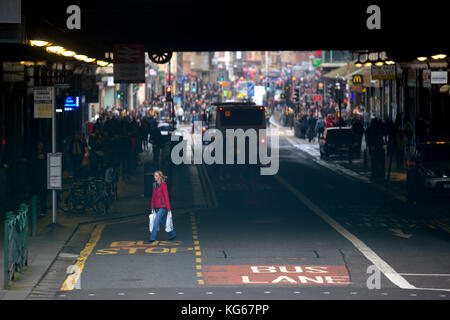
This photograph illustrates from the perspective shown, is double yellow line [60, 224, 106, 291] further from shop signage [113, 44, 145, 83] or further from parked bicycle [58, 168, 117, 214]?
shop signage [113, 44, 145, 83]

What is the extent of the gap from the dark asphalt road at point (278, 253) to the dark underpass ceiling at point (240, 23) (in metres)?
4.72

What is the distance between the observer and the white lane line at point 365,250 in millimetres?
16703

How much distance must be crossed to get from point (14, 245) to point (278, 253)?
5.54 metres

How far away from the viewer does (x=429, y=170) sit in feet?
92.0

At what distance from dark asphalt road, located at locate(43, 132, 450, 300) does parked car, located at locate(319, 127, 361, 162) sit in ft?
53.6

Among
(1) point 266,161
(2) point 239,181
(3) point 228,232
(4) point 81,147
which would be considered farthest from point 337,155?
(3) point 228,232

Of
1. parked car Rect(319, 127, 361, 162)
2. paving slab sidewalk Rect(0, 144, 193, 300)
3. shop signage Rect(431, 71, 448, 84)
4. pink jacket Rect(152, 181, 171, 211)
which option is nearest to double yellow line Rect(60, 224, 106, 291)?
paving slab sidewalk Rect(0, 144, 193, 300)

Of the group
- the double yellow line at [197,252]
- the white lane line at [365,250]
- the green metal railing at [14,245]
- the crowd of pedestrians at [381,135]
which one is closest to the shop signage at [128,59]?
the white lane line at [365,250]

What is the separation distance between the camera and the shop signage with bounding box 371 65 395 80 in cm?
4353

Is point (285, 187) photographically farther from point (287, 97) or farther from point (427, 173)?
point (287, 97)

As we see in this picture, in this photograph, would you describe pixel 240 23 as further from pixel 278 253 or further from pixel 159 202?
pixel 278 253

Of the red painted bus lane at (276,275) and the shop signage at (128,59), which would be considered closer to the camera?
the red painted bus lane at (276,275)

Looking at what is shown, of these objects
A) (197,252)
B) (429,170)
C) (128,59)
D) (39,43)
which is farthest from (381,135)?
(197,252)

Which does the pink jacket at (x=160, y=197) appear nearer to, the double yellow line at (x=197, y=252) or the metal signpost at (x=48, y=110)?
the double yellow line at (x=197, y=252)
